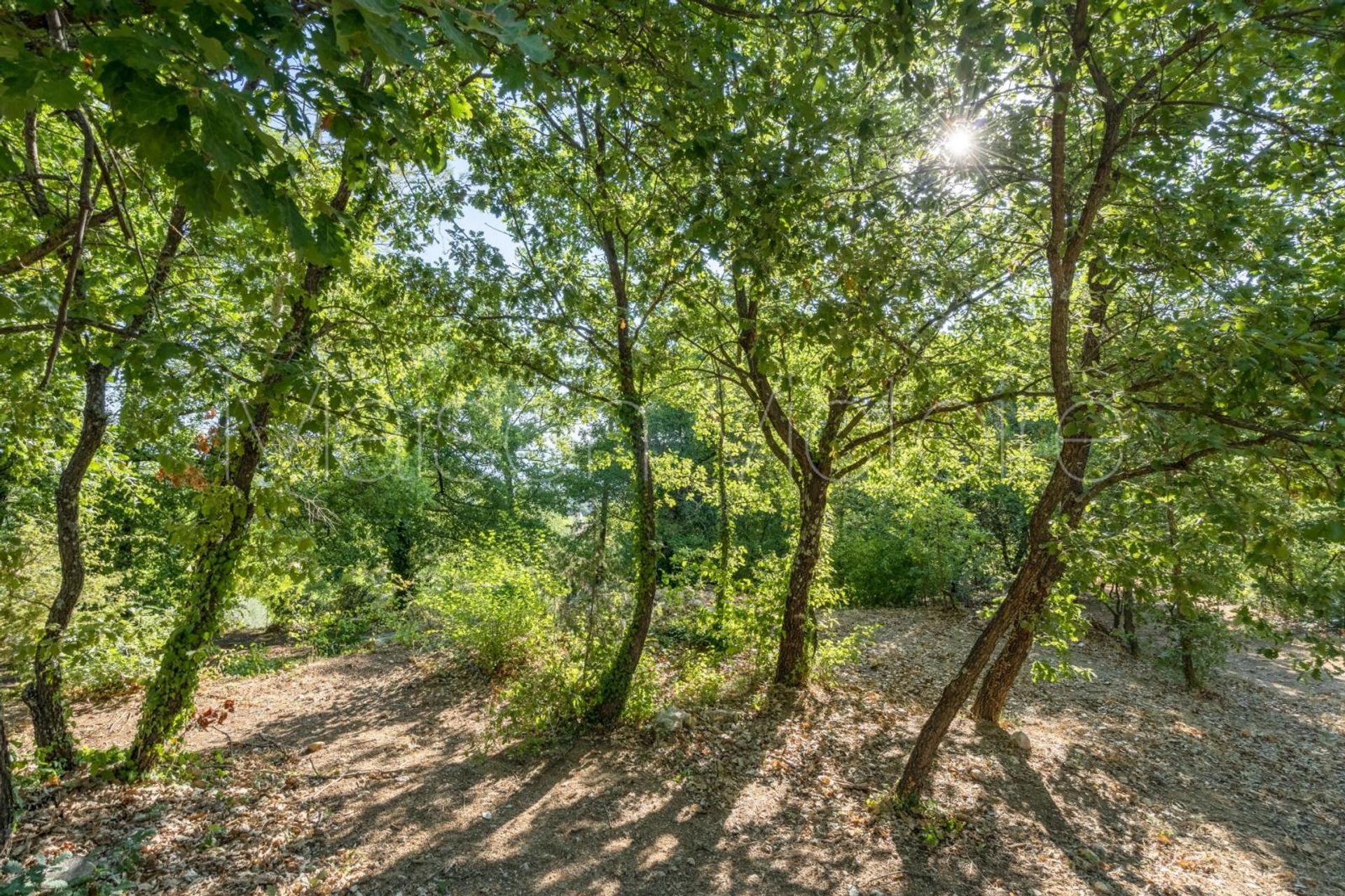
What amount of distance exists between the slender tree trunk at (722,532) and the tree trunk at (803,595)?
754 millimetres

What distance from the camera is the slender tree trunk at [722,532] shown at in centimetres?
756

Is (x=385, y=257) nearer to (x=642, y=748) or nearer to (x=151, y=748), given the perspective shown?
(x=151, y=748)

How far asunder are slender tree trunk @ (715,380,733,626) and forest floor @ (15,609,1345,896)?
1.44m

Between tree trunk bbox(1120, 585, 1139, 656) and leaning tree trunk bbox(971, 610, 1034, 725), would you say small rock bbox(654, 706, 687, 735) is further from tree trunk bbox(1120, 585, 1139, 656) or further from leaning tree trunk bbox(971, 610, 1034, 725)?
tree trunk bbox(1120, 585, 1139, 656)

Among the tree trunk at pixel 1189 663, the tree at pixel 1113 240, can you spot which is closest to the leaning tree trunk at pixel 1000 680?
the tree at pixel 1113 240

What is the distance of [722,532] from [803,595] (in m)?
3.00

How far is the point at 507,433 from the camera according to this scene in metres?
19.9

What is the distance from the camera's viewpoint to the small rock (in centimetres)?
616

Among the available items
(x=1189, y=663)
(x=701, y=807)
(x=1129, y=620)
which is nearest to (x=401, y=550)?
(x=701, y=807)

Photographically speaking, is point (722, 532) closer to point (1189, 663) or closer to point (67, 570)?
point (1189, 663)

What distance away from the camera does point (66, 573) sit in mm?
4367

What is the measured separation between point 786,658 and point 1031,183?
551 centimetres

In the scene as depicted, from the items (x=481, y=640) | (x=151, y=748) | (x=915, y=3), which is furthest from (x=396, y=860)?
(x=915, y=3)

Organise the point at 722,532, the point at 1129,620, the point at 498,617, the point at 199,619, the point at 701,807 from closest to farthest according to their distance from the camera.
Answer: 1. the point at 199,619
2. the point at 701,807
3. the point at 498,617
4. the point at 722,532
5. the point at 1129,620
